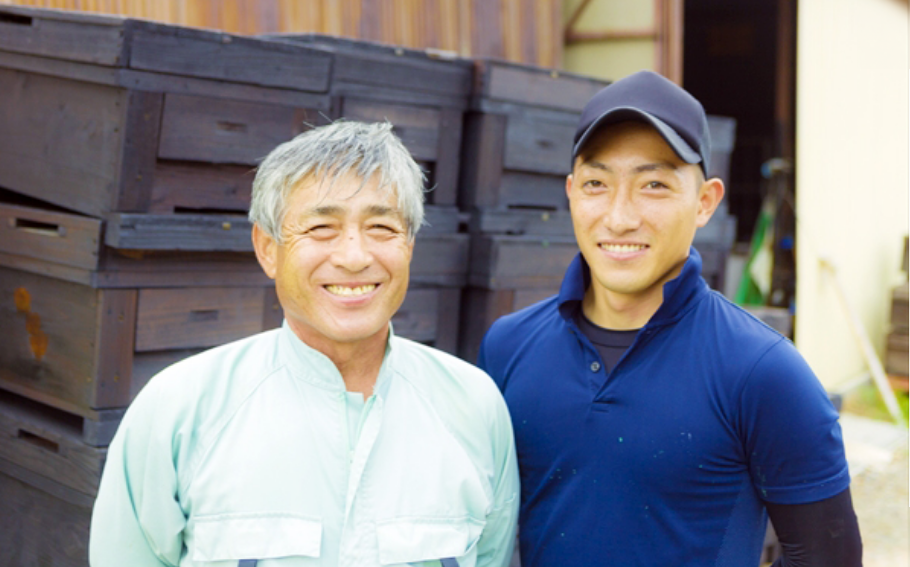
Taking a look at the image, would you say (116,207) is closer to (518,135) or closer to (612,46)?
(518,135)

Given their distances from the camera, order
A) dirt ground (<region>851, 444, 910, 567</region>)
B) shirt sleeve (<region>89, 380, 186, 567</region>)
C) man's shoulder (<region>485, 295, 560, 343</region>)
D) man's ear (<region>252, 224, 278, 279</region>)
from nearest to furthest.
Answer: shirt sleeve (<region>89, 380, 186, 567</region>)
man's ear (<region>252, 224, 278, 279</region>)
man's shoulder (<region>485, 295, 560, 343</region>)
dirt ground (<region>851, 444, 910, 567</region>)

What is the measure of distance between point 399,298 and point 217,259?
1443mm

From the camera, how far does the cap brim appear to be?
77.6 inches

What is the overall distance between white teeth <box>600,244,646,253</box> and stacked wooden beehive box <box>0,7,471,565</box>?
152cm

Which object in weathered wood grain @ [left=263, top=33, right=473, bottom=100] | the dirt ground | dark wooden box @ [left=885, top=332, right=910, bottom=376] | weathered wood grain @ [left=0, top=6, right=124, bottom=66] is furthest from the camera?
dark wooden box @ [left=885, top=332, right=910, bottom=376]

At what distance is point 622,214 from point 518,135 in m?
2.09

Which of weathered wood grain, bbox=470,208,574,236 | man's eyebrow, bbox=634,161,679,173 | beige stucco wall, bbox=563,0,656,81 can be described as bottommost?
man's eyebrow, bbox=634,161,679,173

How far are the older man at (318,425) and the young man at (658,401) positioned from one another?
188 mm

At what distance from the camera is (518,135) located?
4.04 metres

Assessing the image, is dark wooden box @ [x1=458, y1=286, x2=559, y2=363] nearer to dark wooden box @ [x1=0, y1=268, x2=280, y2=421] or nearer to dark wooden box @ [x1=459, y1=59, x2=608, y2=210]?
dark wooden box @ [x1=459, y1=59, x2=608, y2=210]

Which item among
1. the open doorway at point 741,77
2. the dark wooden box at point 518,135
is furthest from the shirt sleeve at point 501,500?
the open doorway at point 741,77

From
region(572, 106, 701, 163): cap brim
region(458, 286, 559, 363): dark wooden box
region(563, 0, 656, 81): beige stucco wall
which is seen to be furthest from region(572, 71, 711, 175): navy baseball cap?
region(563, 0, 656, 81): beige stucco wall

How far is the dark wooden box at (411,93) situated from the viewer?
139 inches

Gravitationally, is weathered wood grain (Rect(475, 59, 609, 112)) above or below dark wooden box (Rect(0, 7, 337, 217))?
above
